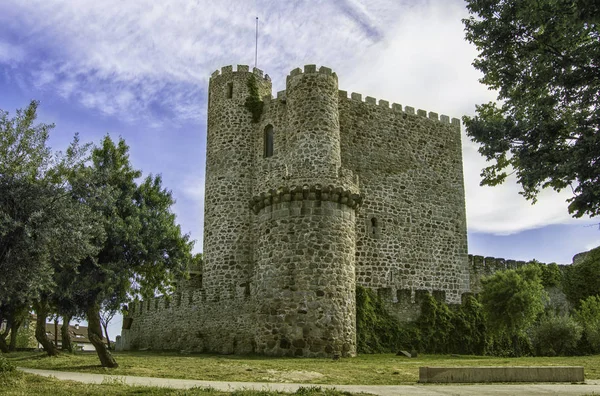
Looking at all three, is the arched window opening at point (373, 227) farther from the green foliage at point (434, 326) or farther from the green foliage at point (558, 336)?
the green foliage at point (558, 336)

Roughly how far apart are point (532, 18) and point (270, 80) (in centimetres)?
2388

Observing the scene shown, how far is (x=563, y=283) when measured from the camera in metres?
38.4

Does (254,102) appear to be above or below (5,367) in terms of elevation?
above

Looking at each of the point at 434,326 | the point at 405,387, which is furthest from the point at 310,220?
the point at 405,387

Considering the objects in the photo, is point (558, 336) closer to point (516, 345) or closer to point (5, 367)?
point (516, 345)

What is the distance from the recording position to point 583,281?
125 ft

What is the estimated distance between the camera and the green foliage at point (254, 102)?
34375mm

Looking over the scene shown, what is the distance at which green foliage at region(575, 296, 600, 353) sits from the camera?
29.5 meters

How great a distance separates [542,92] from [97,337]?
14.5 meters

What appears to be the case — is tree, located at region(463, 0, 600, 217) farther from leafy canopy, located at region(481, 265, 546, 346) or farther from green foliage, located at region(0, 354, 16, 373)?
leafy canopy, located at region(481, 265, 546, 346)

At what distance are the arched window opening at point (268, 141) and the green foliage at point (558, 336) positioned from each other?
16086 mm

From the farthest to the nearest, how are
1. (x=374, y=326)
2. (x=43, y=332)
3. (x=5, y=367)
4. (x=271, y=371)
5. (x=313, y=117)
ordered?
(x=313, y=117), (x=374, y=326), (x=43, y=332), (x=271, y=371), (x=5, y=367)

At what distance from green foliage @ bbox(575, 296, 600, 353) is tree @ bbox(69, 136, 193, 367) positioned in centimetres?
1934

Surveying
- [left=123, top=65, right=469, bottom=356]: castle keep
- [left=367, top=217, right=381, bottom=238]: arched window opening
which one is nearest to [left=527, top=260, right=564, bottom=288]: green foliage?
[left=123, top=65, right=469, bottom=356]: castle keep
